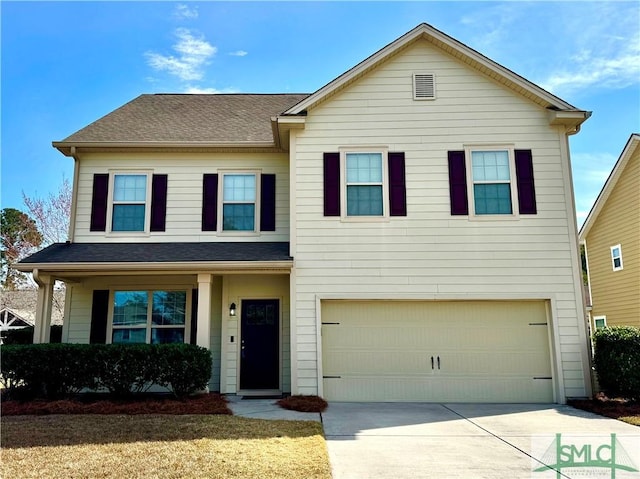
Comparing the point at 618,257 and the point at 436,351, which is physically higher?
the point at 618,257

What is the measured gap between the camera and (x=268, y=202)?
36.5 feet

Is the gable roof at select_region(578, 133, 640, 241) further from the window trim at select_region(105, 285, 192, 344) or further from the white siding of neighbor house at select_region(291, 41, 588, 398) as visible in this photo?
the window trim at select_region(105, 285, 192, 344)

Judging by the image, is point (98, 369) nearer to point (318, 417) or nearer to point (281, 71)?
point (318, 417)

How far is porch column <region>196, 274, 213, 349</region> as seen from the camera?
374 inches

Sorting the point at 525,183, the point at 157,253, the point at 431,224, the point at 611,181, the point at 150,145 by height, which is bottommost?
the point at 157,253

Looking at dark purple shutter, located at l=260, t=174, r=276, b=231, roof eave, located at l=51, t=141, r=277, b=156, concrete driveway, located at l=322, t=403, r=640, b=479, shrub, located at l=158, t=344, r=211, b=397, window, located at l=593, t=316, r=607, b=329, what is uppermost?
roof eave, located at l=51, t=141, r=277, b=156

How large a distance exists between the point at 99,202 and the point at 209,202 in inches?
99.7

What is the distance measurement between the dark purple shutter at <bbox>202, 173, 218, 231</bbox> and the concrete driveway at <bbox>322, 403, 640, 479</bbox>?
5.01 metres

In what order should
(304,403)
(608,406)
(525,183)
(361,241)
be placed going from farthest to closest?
(525,183) → (361,241) → (304,403) → (608,406)

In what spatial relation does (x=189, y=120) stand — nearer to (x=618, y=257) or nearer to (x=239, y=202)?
(x=239, y=202)

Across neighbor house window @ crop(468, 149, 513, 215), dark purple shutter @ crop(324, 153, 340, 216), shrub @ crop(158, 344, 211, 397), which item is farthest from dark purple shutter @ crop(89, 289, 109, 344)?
neighbor house window @ crop(468, 149, 513, 215)

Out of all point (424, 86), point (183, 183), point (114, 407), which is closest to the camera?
point (114, 407)

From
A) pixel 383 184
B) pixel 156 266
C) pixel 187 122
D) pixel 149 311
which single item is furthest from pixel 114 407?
pixel 187 122

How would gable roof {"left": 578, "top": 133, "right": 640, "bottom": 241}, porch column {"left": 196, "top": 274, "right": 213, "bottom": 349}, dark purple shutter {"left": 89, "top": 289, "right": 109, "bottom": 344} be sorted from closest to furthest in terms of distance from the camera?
1. porch column {"left": 196, "top": 274, "right": 213, "bottom": 349}
2. dark purple shutter {"left": 89, "top": 289, "right": 109, "bottom": 344}
3. gable roof {"left": 578, "top": 133, "right": 640, "bottom": 241}
